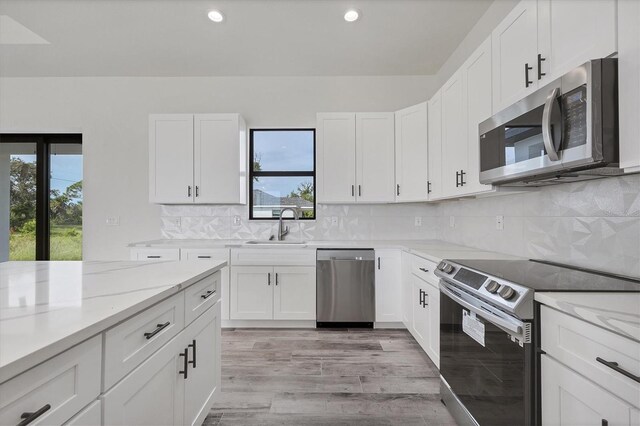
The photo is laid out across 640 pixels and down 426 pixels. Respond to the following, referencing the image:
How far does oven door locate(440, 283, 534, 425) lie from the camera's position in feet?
3.83

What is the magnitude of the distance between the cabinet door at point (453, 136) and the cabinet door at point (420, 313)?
835mm

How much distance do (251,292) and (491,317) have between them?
2.37 m

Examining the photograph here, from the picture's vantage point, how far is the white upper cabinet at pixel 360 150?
3.36 metres

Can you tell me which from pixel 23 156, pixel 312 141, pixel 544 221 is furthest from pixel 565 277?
pixel 23 156

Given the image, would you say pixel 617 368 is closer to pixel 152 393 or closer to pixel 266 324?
pixel 152 393

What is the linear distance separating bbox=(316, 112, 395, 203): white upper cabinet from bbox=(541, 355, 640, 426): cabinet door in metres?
2.42

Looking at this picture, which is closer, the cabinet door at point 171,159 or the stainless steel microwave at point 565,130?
the stainless steel microwave at point 565,130

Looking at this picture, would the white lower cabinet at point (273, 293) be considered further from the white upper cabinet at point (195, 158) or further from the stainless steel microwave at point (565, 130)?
the stainless steel microwave at point (565, 130)

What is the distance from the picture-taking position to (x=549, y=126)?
1275 mm

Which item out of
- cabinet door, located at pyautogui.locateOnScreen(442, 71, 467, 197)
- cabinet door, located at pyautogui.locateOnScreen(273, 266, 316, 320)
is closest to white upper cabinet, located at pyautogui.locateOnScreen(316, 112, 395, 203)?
cabinet door, located at pyautogui.locateOnScreen(442, 71, 467, 197)

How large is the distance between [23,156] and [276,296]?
154 inches

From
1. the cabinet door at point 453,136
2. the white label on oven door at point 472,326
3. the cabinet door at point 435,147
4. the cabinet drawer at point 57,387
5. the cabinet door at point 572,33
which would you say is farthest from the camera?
the cabinet door at point 435,147

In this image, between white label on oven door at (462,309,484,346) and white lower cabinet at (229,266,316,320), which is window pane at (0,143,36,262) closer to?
white lower cabinet at (229,266,316,320)

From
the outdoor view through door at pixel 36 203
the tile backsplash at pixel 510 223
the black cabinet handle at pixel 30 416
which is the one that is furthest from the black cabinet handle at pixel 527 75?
the outdoor view through door at pixel 36 203
